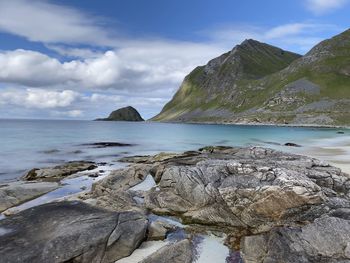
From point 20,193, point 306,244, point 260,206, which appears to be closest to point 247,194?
point 260,206

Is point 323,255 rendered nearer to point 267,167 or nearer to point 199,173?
point 267,167

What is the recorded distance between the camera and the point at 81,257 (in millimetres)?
14922

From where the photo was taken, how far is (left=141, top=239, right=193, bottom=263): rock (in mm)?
15388

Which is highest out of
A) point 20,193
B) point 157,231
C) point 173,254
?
point 20,193

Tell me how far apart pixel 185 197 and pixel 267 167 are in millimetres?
5784

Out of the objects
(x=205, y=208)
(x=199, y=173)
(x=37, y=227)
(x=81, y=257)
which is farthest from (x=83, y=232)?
(x=199, y=173)

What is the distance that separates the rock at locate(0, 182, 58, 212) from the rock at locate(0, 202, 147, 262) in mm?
8606

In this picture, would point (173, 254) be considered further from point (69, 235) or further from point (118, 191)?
point (118, 191)

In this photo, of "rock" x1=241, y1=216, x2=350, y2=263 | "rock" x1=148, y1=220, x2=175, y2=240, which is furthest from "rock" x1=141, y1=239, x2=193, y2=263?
"rock" x1=241, y1=216, x2=350, y2=263

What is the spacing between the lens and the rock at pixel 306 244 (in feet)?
49.2

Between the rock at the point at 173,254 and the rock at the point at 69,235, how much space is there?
4.90 ft

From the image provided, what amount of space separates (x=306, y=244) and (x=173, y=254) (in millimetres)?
6119

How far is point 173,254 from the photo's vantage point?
15.9 metres

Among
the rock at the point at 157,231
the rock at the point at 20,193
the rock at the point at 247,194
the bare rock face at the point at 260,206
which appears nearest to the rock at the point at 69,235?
the rock at the point at 157,231
